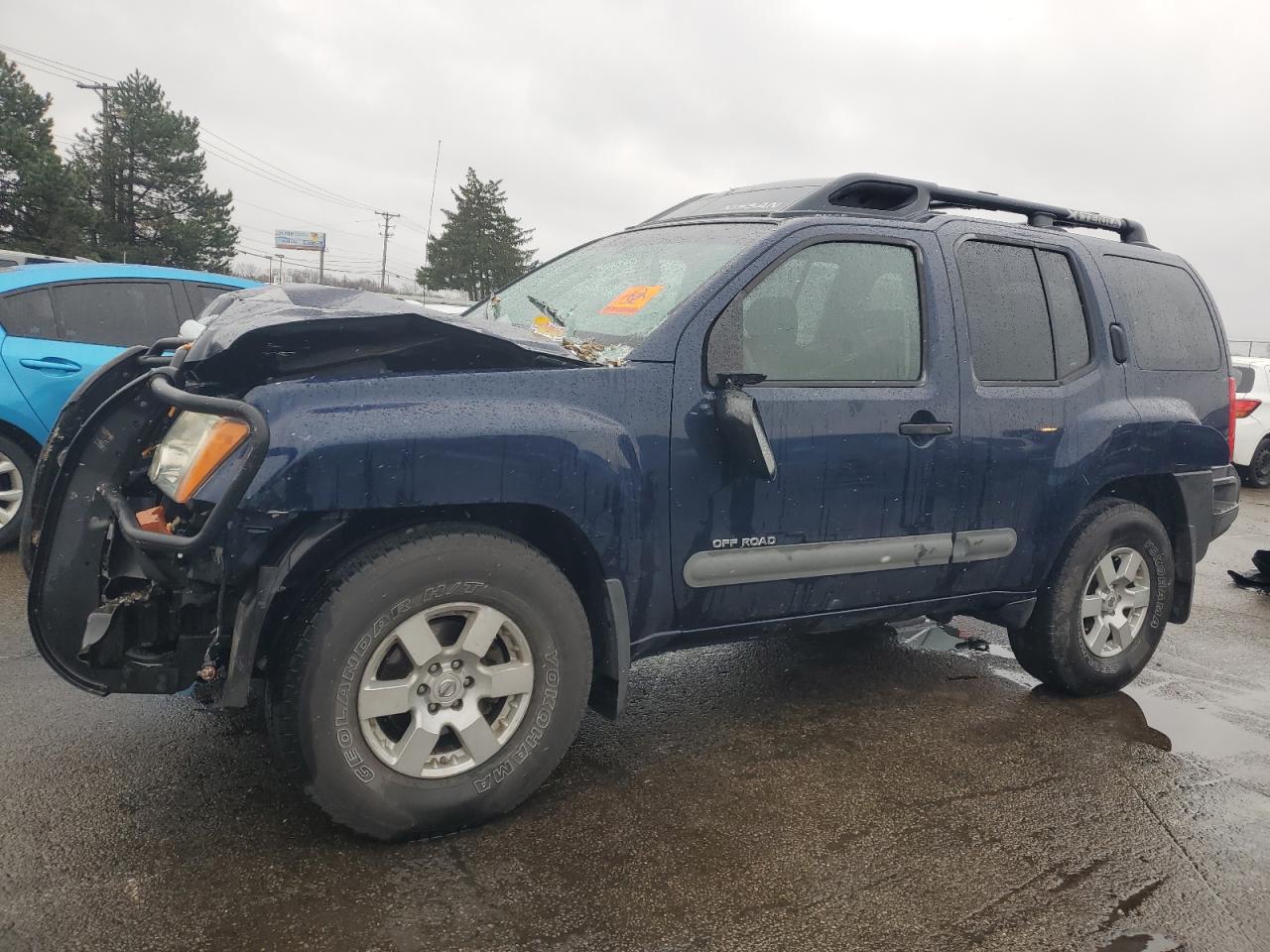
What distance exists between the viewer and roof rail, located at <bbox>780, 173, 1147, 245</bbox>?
12.3 ft

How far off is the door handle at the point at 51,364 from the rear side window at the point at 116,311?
0.63ft

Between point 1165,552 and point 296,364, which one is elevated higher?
point 296,364

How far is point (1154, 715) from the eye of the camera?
4.18 metres

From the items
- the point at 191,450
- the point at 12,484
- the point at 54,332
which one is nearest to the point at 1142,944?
the point at 191,450

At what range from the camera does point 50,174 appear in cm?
3288

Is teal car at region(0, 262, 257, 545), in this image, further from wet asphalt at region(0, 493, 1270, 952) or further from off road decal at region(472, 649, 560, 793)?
off road decal at region(472, 649, 560, 793)

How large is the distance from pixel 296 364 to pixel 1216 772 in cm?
352

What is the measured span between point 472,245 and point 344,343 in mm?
44257

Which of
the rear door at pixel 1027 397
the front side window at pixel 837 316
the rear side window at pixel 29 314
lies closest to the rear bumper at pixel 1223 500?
the rear door at pixel 1027 397

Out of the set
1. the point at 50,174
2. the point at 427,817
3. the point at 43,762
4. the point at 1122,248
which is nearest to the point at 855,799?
the point at 427,817

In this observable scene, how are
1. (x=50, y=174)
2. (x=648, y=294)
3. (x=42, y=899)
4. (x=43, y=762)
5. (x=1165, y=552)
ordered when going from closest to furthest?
(x=42, y=899) < (x=43, y=762) < (x=648, y=294) < (x=1165, y=552) < (x=50, y=174)

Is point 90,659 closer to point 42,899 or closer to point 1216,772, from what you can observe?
point 42,899

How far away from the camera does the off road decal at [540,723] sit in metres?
2.78

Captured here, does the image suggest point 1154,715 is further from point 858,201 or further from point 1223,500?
point 858,201
